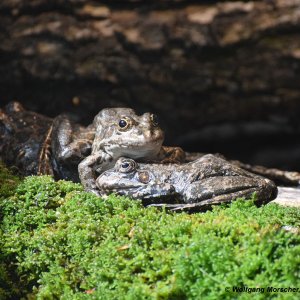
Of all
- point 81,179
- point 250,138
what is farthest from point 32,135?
point 250,138

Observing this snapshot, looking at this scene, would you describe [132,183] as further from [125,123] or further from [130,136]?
[125,123]

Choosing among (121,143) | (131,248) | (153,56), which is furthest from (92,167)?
(153,56)

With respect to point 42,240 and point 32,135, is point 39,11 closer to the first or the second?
point 32,135

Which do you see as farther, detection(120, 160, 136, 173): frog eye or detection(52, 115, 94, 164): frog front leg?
detection(52, 115, 94, 164): frog front leg

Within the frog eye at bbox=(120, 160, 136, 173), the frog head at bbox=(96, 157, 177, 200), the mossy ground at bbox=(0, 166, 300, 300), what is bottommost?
the mossy ground at bbox=(0, 166, 300, 300)

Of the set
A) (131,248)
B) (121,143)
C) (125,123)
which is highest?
(125,123)

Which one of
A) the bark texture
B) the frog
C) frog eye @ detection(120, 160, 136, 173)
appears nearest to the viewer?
frog eye @ detection(120, 160, 136, 173)

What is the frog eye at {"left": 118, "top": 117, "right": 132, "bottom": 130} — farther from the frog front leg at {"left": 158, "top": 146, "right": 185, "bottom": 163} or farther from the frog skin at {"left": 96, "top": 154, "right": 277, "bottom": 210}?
the frog front leg at {"left": 158, "top": 146, "right": 185, "bottom": 163}

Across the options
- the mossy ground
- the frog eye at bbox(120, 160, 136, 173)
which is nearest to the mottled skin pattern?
the frog eye at bbox(120, 160, 136, 173)

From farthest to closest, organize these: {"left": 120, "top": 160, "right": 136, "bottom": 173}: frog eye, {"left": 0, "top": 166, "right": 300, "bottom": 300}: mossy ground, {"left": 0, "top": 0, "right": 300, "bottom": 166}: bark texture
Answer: {"left": 0, "top": 0, "right": 300, "bottom": 166}: bark texture
{"left": 120, "top": 160, "right": 136, "bottom": 173}: frog eye
{"left": 0, "top": 166, "right": 300, "bottom": 300}: mossy ground
